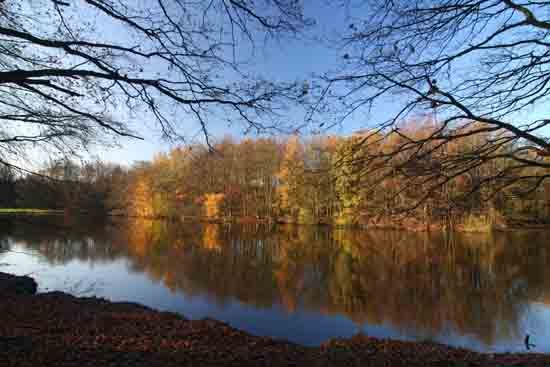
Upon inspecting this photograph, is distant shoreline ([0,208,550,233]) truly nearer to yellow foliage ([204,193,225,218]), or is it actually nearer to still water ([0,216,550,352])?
yellow foliage ([204,193,225,218])

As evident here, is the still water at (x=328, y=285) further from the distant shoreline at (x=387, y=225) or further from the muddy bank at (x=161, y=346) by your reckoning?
the distant shoreline at (x=387, y=225)

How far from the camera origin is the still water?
6531 millimetres

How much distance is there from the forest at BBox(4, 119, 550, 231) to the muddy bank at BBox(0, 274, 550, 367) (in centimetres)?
206

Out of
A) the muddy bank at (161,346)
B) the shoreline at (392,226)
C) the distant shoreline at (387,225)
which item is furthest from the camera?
the shoreline at (392,226)

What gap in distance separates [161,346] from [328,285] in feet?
22.8

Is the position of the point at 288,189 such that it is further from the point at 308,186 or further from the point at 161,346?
the point at 308,186

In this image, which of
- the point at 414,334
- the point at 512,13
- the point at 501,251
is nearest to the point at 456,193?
the point at 512,13

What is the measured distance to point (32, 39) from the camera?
249 centimetres

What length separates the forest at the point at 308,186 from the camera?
262 centimetres

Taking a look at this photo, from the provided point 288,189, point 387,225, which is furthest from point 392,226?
point 288,189

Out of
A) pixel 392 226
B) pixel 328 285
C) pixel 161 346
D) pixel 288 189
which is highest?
pixel 288 189

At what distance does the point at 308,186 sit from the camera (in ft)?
11.7

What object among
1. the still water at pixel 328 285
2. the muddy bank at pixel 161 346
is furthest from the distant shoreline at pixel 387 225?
the muddy bank at pixel 161 346

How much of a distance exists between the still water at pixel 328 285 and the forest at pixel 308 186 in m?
2.40
